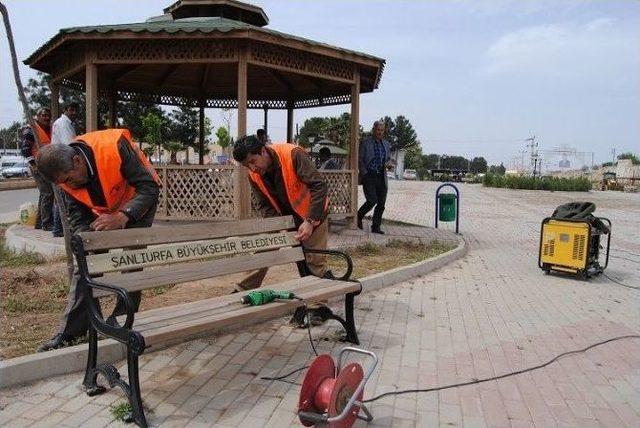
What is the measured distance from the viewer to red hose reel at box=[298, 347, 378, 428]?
103 inches

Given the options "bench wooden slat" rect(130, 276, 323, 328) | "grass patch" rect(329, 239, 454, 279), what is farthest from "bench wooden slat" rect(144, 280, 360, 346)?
"grass patch" rect(329, 239, 454, 279)

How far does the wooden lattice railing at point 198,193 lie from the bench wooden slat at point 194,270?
531 centimetres

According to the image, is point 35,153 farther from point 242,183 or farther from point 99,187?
point 99,187

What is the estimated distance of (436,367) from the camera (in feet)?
13.0

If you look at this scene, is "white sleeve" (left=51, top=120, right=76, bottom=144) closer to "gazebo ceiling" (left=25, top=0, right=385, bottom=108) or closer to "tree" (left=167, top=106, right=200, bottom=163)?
"gazebo ceiling" (left=25, top=0, right=385, bottom=108)

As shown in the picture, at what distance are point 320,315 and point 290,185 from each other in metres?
1.19

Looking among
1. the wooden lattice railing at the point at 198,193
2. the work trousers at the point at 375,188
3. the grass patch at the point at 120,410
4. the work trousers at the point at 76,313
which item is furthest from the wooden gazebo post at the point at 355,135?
the grass patch at the point at 120,410

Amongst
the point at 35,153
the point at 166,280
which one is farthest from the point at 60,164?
the point at 35,153

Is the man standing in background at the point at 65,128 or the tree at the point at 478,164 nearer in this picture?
the man standing in background at the point at 65,128

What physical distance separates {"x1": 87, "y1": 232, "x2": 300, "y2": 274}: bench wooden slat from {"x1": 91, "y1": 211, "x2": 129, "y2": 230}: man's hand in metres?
0.22

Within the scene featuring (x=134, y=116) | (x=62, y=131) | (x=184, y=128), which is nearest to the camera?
(x=62, y=131)

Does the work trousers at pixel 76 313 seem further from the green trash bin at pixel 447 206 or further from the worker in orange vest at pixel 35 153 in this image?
the green trash bin at pixel 447 206

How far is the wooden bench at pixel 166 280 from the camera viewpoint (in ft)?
9.49

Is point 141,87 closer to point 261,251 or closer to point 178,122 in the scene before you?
point 261,251
